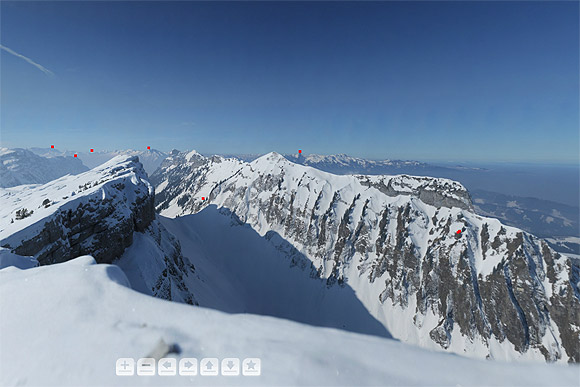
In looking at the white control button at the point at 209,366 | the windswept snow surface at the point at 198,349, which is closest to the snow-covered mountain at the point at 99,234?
the windswept snow surface at the point at 198,349

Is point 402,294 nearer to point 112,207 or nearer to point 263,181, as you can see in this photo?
point 263,181

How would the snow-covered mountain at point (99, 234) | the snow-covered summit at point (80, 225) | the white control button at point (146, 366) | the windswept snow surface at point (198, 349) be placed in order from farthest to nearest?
the snow-covered mountain at point (99, 234)
the snow-covered summit at point (80, 225)
the white control button at point (146, 366)
the windswept snow surface at point (198, 349)

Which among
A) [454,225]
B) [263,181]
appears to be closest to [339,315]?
[454,225]

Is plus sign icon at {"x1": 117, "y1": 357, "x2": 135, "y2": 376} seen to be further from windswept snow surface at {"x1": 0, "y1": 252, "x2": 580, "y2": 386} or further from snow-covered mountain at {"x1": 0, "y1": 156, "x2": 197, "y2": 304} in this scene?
snow-covered mountain at {"x1": 0, "y1": 156, "x2": 197, "y2": 304}

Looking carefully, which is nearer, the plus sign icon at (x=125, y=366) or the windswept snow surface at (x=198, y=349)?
the windswept snow surface at (x=198, y=349)

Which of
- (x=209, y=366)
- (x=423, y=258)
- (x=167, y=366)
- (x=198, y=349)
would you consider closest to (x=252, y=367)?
(x=209, y=366)

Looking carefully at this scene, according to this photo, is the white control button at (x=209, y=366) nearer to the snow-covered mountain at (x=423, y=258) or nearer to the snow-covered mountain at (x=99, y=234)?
the snow-covered mountain at (x=99, y=234)

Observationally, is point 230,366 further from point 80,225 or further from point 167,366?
point 80,225
